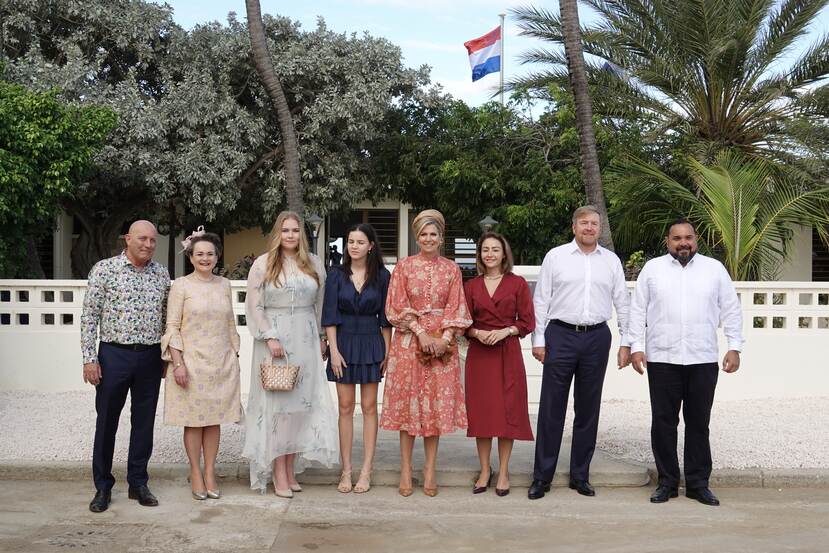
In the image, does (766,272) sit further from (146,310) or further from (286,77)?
(286,77)

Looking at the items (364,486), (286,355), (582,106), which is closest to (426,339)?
(286,355)

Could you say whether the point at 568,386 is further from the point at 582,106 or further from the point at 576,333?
the point at 582,106

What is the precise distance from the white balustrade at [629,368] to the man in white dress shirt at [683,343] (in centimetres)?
371

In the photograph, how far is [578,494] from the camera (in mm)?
6227

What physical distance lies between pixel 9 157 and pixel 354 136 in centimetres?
849

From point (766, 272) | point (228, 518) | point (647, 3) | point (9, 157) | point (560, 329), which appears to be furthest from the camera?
point (647, 3)

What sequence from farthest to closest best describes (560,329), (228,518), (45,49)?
(45,49) → (560,329) → (228,518)

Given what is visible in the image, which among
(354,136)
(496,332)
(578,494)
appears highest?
(354,136)

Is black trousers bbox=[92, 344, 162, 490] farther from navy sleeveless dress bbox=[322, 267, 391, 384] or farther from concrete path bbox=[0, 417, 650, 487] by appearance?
navy sleeveless dress bbox=[322, 267, 391, 384]

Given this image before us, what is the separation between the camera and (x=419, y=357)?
5934 millimetres

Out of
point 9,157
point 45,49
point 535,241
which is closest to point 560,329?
point 9,157

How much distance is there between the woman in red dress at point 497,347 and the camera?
596 cm

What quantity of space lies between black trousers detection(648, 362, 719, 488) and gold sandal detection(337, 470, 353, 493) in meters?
2.14

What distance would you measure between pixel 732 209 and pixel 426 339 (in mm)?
6673
